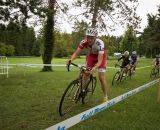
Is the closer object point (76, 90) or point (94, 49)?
point (76, 90)

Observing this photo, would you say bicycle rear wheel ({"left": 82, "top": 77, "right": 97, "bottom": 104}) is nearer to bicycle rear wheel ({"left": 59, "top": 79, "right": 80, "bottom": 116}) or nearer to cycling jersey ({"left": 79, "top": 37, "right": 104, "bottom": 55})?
bicycle rear wheel ({"left": 59, "top": 79, "right": 80, "bottom": 116})

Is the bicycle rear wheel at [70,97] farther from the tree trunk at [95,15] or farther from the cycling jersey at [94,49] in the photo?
the tree trunk at [95,15]

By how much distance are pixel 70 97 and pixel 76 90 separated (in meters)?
0.30

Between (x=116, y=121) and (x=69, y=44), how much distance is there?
107246mm

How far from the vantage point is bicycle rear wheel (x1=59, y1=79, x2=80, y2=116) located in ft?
24.4

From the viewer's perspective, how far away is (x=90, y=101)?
9.86m

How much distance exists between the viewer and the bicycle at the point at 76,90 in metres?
7.47

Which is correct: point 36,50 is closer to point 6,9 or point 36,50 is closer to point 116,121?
point 6,9

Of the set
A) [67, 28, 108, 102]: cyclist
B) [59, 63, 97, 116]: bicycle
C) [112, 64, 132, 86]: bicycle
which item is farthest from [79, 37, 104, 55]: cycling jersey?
[112, 64, 132, 86]: bicycle

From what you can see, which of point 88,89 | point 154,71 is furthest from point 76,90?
point 154,71

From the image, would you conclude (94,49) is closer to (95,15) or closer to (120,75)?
(120,75)

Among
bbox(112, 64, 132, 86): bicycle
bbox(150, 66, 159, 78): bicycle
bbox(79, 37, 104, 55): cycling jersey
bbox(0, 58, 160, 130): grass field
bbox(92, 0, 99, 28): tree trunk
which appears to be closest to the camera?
bbox(0, 58, 160, 130): grass field

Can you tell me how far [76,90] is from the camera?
315 inches

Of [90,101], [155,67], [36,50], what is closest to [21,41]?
[36,50]
